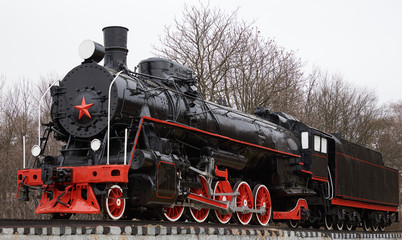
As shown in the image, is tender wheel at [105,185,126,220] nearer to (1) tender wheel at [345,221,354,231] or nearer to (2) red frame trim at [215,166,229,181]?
(2) red frame trim at [215,166,229,181]

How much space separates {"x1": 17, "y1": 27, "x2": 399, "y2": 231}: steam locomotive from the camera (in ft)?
27.3

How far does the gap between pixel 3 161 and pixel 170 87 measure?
10827 millimetres

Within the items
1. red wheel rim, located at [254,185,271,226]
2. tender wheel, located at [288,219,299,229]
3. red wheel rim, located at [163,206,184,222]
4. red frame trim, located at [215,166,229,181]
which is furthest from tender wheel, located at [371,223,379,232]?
red wheel rim, located at [163,206,184,222]

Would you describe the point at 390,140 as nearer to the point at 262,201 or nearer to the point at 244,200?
the point at 262,201

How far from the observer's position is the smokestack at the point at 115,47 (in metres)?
9.77

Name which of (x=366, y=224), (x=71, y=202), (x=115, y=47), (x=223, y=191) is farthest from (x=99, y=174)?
(x=366, y=224)

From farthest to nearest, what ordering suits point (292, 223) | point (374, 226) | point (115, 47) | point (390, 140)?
point (390, 140) → point (374, 226) → point (292, 223) → point (115, 47)

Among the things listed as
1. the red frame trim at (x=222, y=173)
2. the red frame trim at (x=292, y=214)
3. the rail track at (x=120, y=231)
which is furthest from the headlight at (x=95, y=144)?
the red frame trim at (x=292, y=214)

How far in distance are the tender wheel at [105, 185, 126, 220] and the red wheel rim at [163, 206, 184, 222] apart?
4.02 ft

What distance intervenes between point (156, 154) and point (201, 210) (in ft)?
8.64

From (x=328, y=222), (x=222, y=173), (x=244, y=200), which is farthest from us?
(x=328, y=222)

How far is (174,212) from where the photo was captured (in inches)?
388

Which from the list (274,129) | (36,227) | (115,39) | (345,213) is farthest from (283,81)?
(36,227)

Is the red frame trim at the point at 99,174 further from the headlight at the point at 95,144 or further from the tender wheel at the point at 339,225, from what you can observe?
the tender wheel at the point at 339,225
